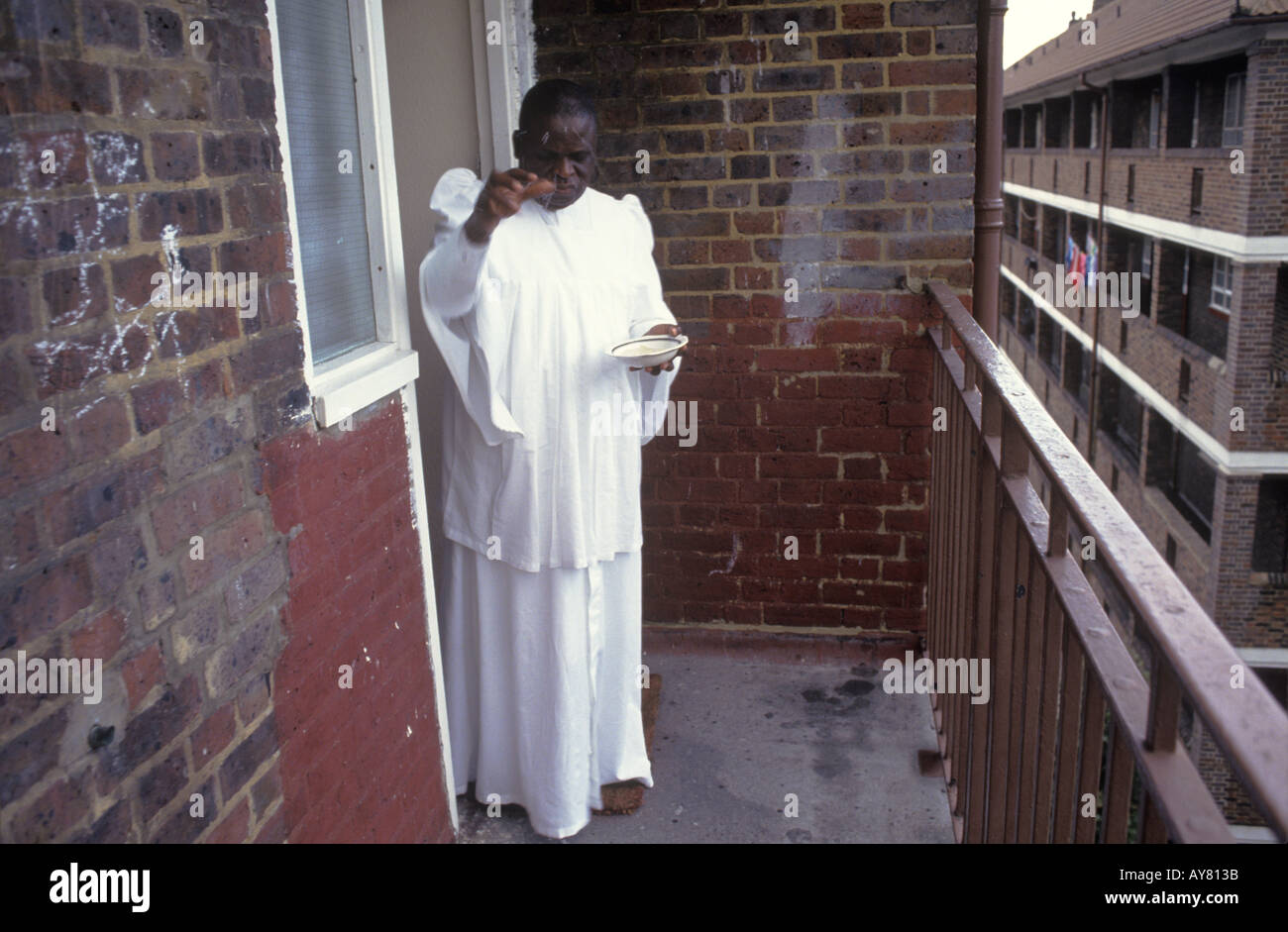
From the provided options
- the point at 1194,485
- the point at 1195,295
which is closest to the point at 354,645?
the point at 1194,485

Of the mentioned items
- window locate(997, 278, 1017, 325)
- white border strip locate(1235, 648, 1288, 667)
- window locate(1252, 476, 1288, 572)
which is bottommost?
white border strip locate(1235, 648, 1288, 667)

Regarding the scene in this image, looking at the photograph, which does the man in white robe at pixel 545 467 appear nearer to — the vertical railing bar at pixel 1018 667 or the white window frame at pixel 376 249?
the white window frame at pixel 376 249

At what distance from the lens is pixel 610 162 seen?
3.90m

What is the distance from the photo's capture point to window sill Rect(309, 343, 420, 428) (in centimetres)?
212

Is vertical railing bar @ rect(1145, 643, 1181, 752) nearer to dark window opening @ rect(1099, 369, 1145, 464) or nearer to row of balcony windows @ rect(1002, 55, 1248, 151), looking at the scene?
row of balcony windows @ rect(1002, 55, 1248, 151)

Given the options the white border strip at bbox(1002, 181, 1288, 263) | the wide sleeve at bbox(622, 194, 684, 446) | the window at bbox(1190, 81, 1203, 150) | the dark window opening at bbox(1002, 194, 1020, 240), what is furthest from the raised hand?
the dark window opening at bbox(1002, 194, 1020, 240)

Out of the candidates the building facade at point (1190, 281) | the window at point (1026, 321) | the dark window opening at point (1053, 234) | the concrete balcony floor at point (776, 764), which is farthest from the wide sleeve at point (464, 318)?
the window at point (1026, 321)

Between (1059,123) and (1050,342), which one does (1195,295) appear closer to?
(1050,342)

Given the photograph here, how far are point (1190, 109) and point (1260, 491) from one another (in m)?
8.83

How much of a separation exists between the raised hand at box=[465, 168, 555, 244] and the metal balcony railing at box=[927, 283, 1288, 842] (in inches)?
42.1

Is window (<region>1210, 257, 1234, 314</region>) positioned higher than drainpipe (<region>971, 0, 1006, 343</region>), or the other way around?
drainpipe (<region>971, 0, 1006, 343</region>)

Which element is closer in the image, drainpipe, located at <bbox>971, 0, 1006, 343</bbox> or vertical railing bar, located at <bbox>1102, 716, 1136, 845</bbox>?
vertical railing bar, located at <bbox>1102, 716, 1136, 845</bbox>
